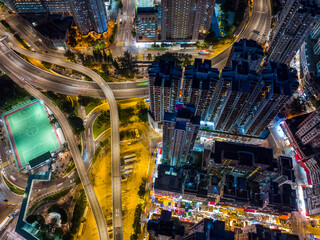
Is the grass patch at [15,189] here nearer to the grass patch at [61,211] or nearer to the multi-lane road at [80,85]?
the grass patch at [61,211]

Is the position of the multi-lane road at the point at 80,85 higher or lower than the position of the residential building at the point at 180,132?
higher

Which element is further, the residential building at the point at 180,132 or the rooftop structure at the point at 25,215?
the rooftop structure at the point at 25,215

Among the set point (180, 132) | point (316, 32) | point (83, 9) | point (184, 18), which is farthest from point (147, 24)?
point (316, 32)

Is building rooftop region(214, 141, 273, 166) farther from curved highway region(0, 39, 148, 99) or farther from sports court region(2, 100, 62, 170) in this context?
sports court region(2, 100, 62, 170)

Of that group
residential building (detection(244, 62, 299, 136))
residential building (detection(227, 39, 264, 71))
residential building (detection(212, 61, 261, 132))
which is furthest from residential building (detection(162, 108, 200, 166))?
residential building (detection(227, 39, 264, 71))

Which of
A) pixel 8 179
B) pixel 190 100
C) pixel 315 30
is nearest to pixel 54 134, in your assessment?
pixel 8 179

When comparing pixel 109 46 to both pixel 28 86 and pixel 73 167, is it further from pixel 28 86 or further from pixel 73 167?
pixel 73 167

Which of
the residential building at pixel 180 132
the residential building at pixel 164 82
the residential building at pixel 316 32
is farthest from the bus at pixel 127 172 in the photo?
the residential building at pixel 316 32
